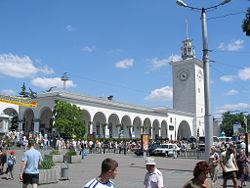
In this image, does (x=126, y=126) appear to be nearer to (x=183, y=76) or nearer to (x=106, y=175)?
(x=183, y=76)

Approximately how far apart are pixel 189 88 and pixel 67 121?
4436 centimetres

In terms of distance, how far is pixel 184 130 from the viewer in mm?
74688

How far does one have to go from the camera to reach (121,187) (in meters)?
10.6

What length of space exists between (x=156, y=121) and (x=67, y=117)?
28.2 meters

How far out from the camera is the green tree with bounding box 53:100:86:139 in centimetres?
3732

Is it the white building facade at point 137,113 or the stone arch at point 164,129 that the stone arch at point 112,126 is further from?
the stone arch at point 164,129

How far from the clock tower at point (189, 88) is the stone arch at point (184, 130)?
5.61 feet

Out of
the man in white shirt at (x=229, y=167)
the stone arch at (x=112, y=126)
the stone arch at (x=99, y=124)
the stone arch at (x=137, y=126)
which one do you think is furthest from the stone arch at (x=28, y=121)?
the man in white shirt at (x=229, y=167)

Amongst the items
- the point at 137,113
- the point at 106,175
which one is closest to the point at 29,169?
the point at 106,175

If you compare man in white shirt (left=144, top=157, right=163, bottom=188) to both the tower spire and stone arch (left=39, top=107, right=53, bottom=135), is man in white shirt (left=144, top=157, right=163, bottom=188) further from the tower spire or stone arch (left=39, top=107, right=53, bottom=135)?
the tower spire

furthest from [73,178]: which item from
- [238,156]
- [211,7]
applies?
[211,7]

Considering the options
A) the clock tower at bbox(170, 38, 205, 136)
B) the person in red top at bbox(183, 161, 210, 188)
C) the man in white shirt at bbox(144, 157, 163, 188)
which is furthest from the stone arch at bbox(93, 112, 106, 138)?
the person in red top at bbox(183, 161, 210, 188)

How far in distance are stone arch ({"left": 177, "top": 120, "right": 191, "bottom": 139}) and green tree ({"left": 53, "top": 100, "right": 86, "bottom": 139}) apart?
128 ft

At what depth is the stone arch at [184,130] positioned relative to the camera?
238 feet
